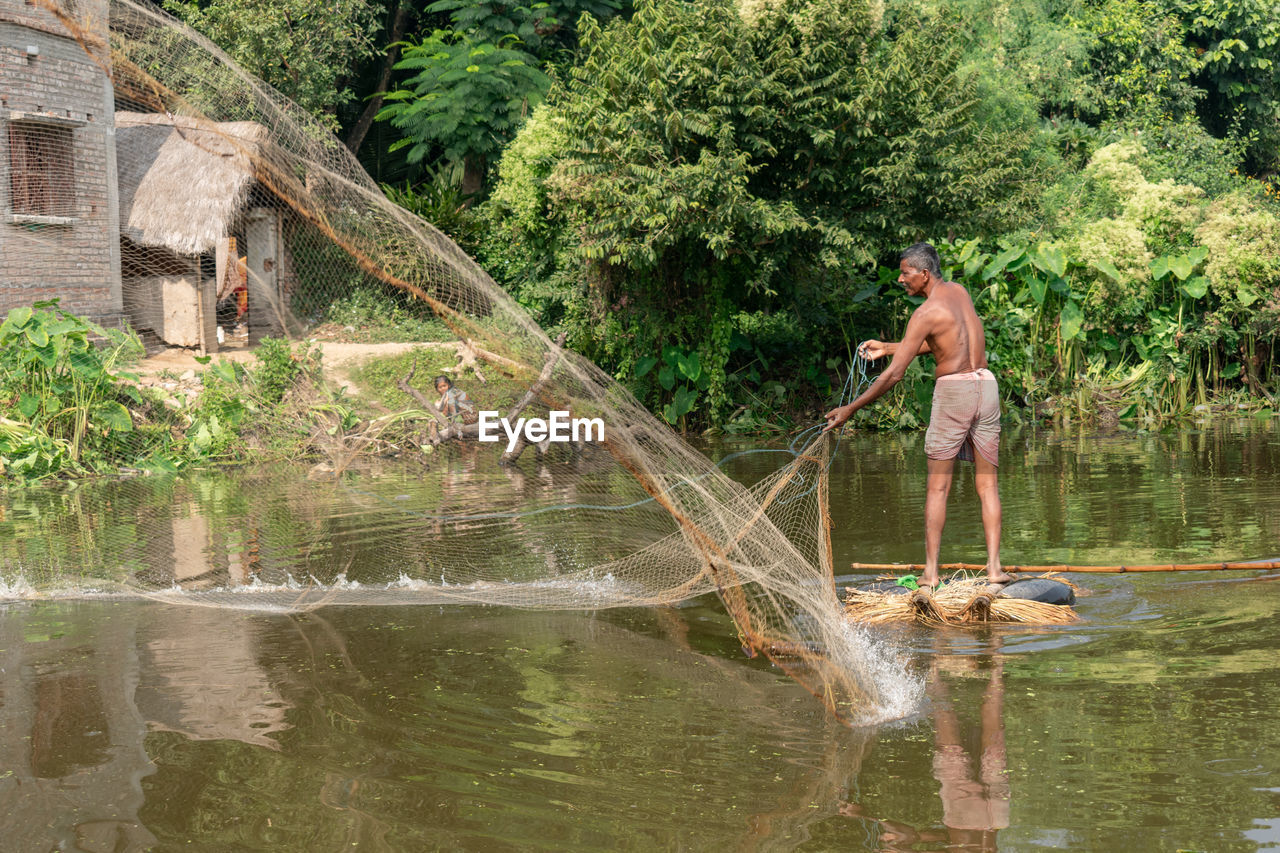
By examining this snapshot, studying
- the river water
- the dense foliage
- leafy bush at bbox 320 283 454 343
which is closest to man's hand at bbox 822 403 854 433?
the river water

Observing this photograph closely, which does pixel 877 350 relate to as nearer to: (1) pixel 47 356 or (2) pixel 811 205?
(2) pixel 811 205

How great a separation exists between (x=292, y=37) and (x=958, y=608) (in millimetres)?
16909

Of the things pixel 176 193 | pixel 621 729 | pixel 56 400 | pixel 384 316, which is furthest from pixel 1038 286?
pixel 621 729

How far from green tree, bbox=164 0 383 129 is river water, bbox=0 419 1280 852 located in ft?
45.2

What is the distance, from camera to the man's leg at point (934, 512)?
5.73 metres

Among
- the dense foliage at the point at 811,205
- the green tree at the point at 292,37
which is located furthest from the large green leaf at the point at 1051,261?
the green tree at the point at 292,37

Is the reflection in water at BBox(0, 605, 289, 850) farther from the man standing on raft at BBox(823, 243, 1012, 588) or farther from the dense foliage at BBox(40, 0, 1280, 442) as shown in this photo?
the man standing on raft at BBox(823, 243, 1012, 588)

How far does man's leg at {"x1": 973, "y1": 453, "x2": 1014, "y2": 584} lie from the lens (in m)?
5.67

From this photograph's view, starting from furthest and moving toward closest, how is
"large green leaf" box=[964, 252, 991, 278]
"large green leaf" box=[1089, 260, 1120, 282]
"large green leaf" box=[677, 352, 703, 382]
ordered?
"large green leaf" box=[964, 252, 991, 278], "large green leaf" box=[1089, 260, 1120, 282], "large green leaf" box=[677, 352, 703, 382]

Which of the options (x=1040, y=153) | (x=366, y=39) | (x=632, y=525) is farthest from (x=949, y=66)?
(x=366, y=39)

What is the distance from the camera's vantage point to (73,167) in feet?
43.7

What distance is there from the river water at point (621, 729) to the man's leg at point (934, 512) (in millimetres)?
481

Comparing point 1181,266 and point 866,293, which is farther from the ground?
point 1181,266

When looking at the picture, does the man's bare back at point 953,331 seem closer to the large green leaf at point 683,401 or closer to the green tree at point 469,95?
the large green leaf at point 683,401
